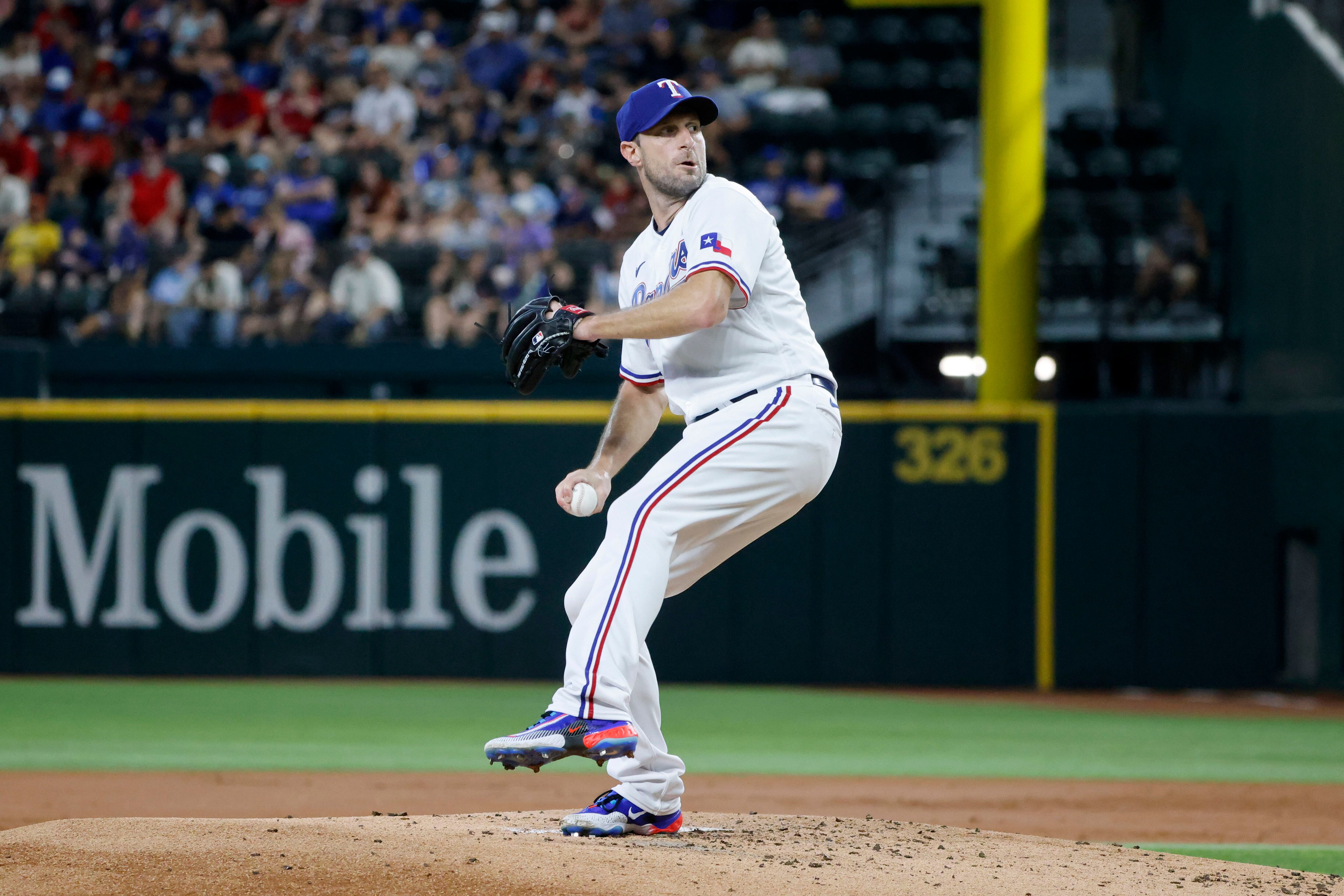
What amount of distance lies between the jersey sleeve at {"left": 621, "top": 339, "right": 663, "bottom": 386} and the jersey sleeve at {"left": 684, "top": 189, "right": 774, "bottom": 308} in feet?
1.35

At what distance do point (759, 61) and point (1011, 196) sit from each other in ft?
14.2

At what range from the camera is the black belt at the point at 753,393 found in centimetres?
407

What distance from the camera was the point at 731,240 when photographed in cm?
391

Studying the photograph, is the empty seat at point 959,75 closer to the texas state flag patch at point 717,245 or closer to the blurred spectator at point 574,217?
the blurred spectator at point 574,217

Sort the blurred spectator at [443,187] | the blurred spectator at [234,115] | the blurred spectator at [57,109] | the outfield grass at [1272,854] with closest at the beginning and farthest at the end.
Result: the outfield grass at [1272,854] → the blurred spectator at [443,187] → the blurred spectator at [234,115] → the blurred spectator at [57,109]

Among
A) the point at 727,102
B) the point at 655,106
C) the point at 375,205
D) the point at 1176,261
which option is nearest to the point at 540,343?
the point at 655,106

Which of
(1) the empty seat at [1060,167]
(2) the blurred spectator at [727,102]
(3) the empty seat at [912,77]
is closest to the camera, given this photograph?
(1) the empty seat at [1060,167]

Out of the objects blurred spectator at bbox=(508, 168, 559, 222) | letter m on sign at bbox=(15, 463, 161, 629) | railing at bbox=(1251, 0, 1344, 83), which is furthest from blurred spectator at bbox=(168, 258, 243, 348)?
railing at bbox=(1251, 0, 1344, 83)

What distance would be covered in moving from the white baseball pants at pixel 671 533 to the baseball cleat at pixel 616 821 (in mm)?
37

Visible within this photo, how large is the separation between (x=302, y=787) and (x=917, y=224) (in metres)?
7.99

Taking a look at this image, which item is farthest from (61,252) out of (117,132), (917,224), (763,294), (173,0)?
(763,294)

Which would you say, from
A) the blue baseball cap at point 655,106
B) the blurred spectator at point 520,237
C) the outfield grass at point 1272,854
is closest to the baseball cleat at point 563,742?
the blue baseball cap at point 655,106

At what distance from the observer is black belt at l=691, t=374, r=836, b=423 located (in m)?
4.07

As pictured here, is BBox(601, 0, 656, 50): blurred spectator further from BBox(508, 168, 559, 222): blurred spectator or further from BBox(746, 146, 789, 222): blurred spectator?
BBox(746, 146, 789, 222): blurred spectator
